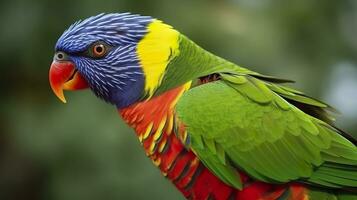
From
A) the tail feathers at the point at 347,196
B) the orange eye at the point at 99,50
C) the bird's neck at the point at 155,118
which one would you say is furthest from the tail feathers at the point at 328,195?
the orange eye at the point at 99,50

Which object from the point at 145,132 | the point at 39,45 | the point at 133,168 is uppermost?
the point at 145,132

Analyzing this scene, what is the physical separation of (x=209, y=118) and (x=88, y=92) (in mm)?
2521

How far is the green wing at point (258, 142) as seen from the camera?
9.00 feet

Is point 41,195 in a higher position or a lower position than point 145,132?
lower

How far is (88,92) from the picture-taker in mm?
5148

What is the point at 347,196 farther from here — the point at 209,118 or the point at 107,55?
the point at 107,55

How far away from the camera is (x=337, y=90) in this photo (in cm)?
588

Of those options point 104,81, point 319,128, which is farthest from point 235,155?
point 104,81

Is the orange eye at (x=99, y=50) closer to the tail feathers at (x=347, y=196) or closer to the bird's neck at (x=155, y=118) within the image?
the bird's neck at (x=155, y=118)

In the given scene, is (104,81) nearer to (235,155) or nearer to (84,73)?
(84,73)

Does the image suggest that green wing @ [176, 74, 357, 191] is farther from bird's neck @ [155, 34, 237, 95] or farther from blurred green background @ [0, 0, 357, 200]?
blurred green background @ [0, 0, 357, 200]

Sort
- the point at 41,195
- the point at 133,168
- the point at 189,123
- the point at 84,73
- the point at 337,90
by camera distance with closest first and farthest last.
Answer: the point at 189,123 → the point at 84,73 → the point at 133,168 → the point at 41,195 → the point at 337,90

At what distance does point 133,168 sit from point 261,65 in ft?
3.77

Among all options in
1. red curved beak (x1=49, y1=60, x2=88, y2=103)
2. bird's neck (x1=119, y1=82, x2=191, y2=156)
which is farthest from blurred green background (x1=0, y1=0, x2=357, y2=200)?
bird's neck (x1=119, y1=82, x2=191, y2=156)
